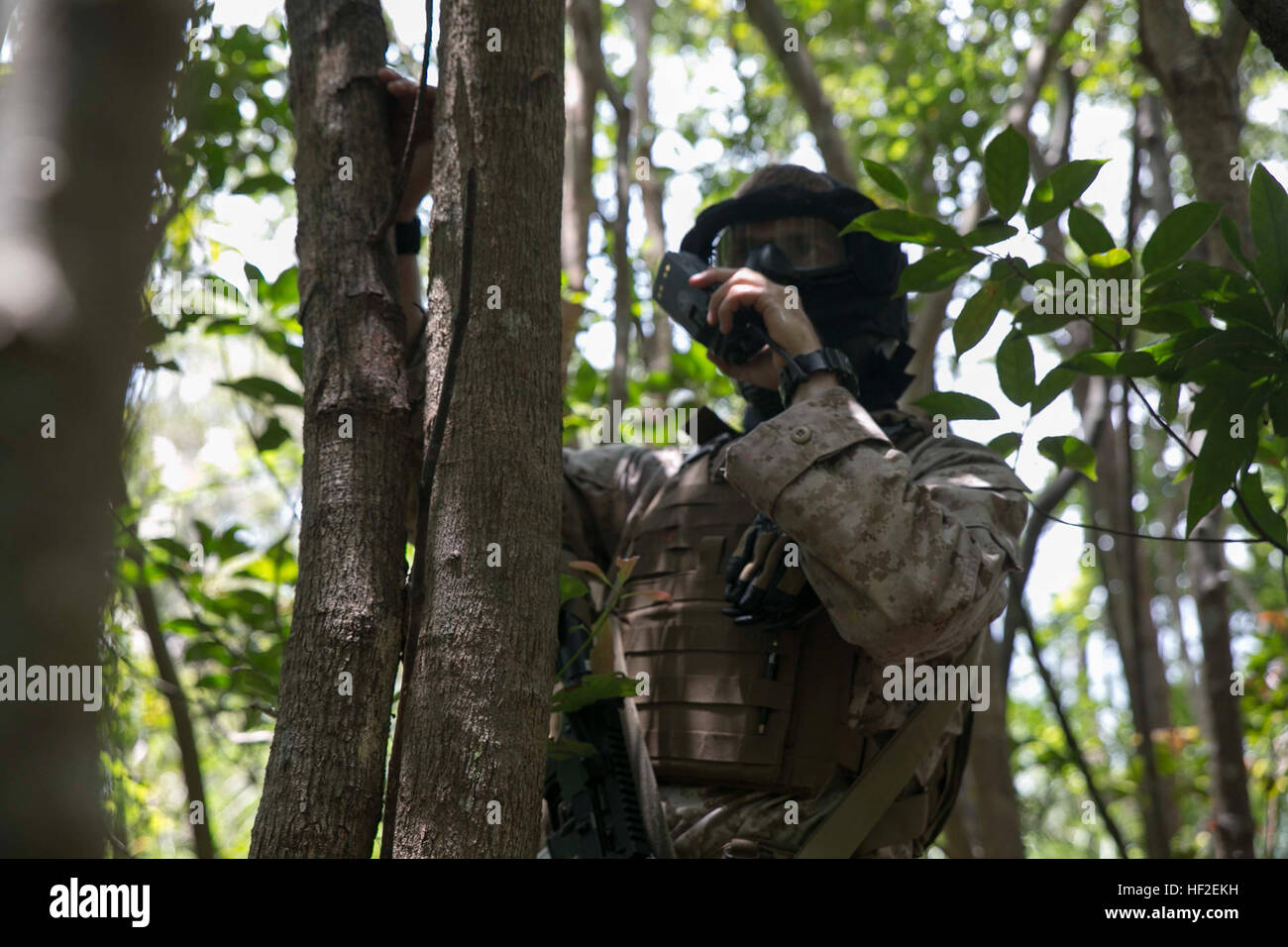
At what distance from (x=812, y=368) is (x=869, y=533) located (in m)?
0.39

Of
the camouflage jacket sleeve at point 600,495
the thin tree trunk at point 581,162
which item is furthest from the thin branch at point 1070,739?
the thin tree trunk at point 581,162

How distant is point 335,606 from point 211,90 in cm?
228

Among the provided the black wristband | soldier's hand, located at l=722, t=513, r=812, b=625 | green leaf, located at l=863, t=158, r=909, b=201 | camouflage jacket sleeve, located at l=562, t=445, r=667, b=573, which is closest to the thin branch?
camouflage jacket sleeve, located at l=562, t=445, r=667, b=573

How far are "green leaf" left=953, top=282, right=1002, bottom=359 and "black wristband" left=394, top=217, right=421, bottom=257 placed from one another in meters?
1.01

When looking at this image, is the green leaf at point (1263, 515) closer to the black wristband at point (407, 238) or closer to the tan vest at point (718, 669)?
the tan vest at point (718, 669)

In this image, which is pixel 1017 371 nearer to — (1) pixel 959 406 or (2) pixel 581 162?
(1) pixel 959 406

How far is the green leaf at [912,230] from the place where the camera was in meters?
1.97

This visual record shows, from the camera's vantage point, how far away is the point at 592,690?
1.62 m

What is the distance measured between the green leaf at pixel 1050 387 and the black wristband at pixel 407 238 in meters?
1.16
